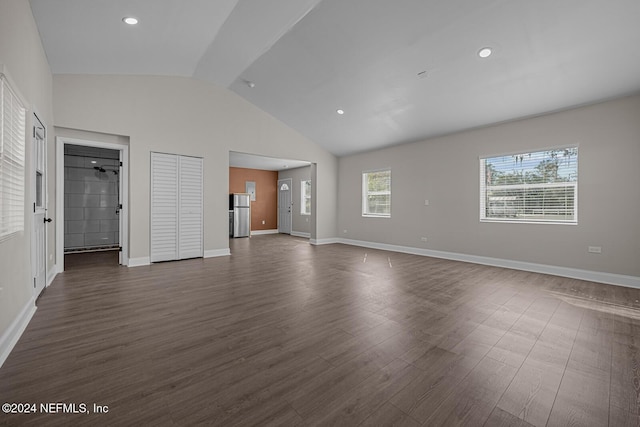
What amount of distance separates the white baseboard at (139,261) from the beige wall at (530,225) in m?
5.12

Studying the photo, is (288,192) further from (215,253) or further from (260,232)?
(215,253)

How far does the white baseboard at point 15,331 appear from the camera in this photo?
194cm

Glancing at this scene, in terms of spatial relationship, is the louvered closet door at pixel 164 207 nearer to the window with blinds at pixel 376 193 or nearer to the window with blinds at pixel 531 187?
the window with blinds at pixel 376 193

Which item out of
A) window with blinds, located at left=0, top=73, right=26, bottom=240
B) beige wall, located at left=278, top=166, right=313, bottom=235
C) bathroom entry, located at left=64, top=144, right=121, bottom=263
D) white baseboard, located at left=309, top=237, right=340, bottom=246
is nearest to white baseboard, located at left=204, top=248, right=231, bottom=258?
bathroom entry, located at left=64, top=144, right=121, bottom=263

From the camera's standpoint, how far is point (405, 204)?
6652 mm

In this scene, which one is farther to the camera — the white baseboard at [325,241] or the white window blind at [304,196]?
the white window blind at [304,196]

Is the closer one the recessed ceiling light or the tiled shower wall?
the recessed ceiling light

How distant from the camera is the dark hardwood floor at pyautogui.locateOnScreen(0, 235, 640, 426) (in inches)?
57.0

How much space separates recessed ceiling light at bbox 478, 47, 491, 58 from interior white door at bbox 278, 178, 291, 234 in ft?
25.5

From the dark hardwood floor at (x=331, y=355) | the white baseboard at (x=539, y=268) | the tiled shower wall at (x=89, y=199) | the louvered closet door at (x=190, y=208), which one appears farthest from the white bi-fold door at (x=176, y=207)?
the white baseboard at (x=539, y=268)

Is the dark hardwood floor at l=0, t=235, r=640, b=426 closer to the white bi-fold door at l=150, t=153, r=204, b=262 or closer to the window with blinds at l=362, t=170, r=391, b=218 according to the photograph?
the white bi-fold door at l=150, t=153, r=204, b=262

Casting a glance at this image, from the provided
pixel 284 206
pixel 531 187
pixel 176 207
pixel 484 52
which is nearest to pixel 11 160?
pixel 176 207

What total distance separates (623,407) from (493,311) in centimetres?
138

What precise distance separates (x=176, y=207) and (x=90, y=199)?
323 centimetres
